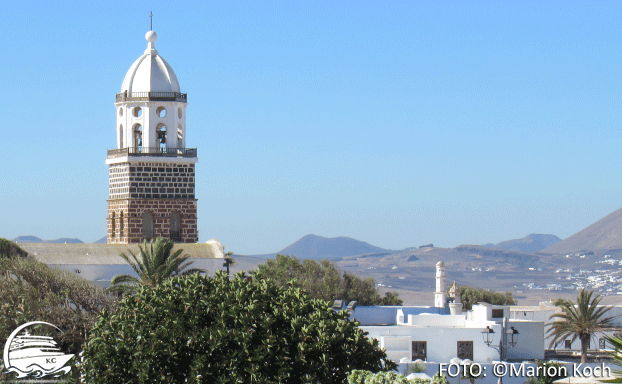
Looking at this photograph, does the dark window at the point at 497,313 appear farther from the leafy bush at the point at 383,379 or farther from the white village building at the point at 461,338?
the leafy bush at the point at 383,379

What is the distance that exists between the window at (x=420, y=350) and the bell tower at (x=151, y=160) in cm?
1131

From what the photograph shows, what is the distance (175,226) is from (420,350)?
1229 cm

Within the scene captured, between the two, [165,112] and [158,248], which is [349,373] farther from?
[165,112]

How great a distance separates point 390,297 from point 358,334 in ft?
134

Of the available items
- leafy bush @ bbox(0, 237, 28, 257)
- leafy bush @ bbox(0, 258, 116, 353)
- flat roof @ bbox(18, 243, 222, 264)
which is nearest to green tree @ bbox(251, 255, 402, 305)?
flat roof @ bbox(18, 243, 222, 264)

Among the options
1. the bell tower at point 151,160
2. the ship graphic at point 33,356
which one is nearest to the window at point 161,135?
the bell tower at point 151,160

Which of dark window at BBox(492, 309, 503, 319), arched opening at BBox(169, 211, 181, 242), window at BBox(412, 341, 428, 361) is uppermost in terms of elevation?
arched opening at BBox(169, 211, 181, 242)

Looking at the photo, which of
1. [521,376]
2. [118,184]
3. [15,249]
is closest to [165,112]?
[118,184]

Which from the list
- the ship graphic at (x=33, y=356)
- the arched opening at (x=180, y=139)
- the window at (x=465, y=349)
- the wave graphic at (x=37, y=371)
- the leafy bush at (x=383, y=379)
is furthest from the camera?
the arched opening at (x=180, y=139)

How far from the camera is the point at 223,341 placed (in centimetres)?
1905

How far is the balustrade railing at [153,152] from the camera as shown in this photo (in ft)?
136

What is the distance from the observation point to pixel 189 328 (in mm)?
19484

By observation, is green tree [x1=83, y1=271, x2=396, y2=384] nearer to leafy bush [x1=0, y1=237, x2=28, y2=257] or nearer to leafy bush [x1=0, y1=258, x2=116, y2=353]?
leafy bush [x1=0, y1=258, x2=116, y2=353]

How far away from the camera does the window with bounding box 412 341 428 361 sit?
35.1 m
